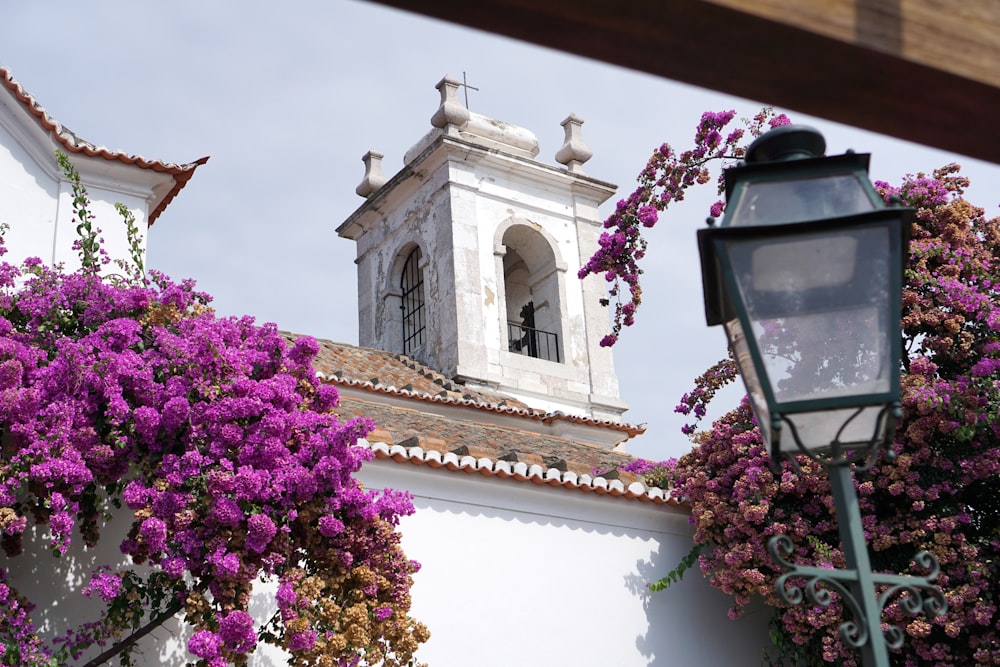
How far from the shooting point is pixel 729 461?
912cm

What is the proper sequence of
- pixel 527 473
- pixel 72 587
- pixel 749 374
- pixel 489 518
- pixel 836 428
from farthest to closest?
1. pixel 527 473
2. pixel 489 518
3. pixel 72 587
4. pixel 749 374
5. pixel 836 428

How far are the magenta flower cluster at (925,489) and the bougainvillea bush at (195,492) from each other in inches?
116

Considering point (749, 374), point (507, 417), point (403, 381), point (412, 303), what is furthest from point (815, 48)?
point (412, 303)

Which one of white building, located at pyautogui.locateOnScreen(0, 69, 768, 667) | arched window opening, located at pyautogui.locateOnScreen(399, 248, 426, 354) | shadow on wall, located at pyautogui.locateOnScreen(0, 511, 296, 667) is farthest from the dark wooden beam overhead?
arched window opening, located at pyautogui.locateOnScreen(399, 248, 426, 354)

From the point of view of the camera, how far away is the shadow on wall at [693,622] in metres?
9.26

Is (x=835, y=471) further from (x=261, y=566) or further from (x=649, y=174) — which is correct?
(x=649, y=174)

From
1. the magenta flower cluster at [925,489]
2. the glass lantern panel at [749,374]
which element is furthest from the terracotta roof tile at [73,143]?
the glass lantern panel at [749,374]

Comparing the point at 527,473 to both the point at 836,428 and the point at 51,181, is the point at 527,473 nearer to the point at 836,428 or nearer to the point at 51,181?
the point at 51,181

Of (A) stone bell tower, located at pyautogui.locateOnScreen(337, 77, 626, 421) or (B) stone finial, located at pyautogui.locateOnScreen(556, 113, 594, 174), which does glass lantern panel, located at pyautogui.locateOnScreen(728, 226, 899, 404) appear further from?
(B) stone finial, located at pyautogui.locateOnScreen(556, 113, 594, 174)

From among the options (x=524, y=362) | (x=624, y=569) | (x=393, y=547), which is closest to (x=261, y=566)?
(x=393, y=547)

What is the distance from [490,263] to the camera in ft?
63.6

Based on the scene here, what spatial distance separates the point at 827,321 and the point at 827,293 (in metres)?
0.07

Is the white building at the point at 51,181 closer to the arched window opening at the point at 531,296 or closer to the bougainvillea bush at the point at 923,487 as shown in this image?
the bougainvillea bush at the point at 923,487

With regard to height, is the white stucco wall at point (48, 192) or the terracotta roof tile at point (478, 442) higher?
the white stucco wall at point (48, 192)
